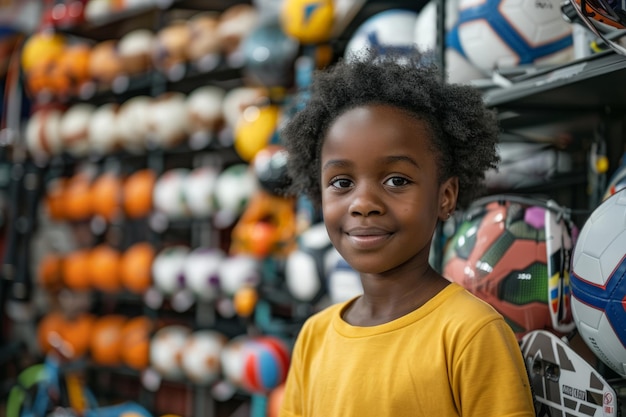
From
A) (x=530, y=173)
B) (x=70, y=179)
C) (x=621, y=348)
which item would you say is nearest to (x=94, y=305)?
(x=70, y=179)

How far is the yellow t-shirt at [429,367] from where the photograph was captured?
0.98 meters

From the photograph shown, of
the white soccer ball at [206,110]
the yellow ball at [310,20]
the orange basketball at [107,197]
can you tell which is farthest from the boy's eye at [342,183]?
the orange basketball at [107,197]

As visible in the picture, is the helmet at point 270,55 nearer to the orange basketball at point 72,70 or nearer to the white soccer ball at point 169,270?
the white soccer ball at point 169,270

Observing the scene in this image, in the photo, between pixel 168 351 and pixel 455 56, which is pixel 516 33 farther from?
pixel 168 351

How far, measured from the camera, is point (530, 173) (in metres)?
2.27

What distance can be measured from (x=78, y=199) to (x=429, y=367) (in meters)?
3.31

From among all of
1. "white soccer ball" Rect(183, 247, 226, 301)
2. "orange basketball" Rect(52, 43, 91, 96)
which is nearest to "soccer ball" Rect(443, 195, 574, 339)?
"white soccer ball" Rect(183, 247, 226, 301)

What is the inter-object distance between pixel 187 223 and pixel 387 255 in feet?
9.21

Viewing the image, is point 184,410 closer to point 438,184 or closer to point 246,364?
point 246,364

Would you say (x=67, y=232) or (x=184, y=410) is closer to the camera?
(x=184, y=410)

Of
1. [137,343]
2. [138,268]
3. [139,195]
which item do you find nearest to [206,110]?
[139,195]

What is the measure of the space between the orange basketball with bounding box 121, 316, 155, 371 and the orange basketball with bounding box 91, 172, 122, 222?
2.06 ft

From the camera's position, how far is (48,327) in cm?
397

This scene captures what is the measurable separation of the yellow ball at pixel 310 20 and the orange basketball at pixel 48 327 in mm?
2284
